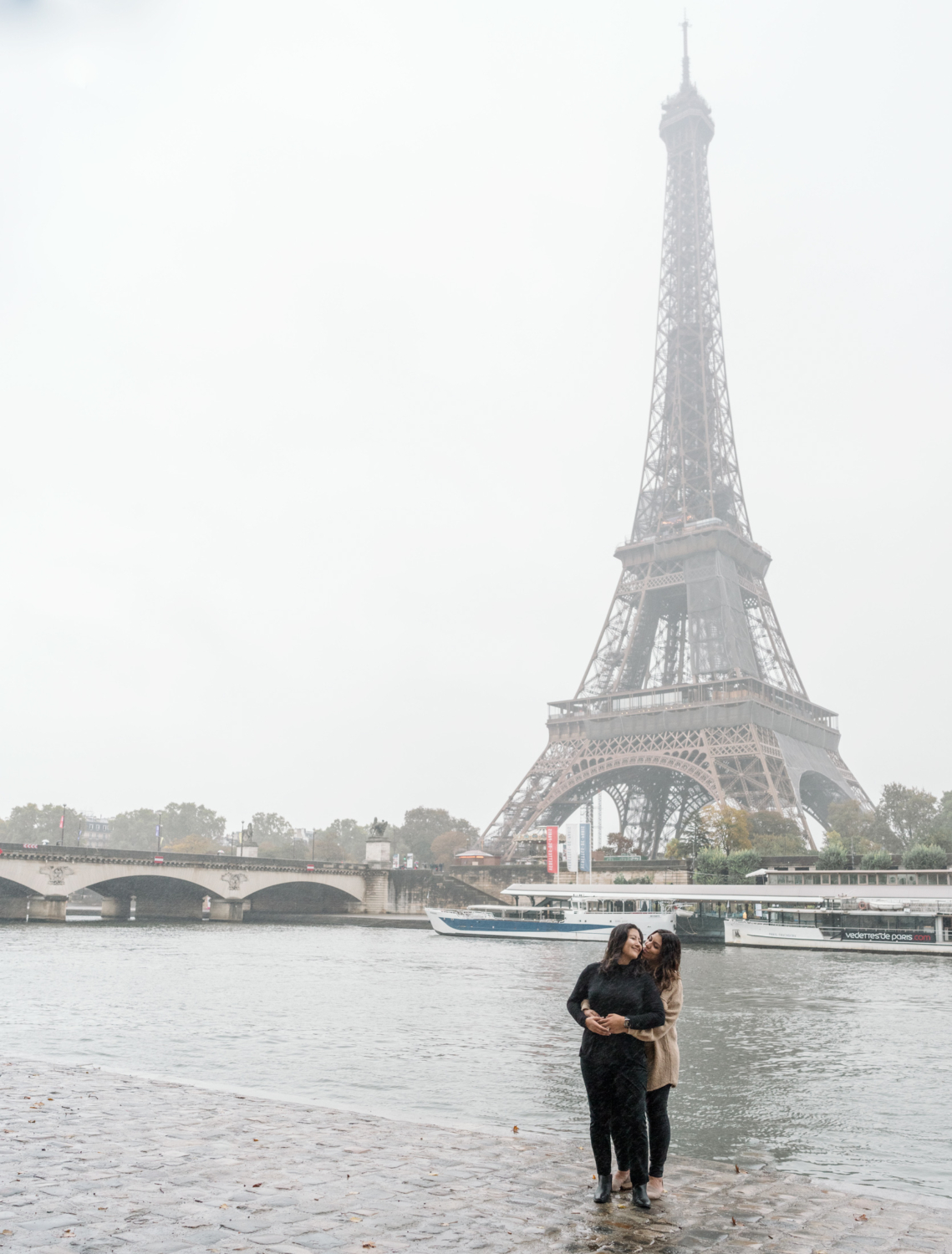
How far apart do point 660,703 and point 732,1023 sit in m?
67.2

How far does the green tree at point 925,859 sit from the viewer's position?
7081 centimetres

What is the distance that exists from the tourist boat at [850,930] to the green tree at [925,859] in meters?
11.1

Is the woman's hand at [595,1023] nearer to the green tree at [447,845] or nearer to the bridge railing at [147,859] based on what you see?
the bridge railing at [147,859]

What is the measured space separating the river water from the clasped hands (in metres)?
4.24

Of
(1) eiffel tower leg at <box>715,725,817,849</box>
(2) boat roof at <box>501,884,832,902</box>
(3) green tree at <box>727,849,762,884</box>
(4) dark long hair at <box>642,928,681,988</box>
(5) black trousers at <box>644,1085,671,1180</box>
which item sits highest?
(1) eiffel tower leg at <box>715,725,817,849</box>

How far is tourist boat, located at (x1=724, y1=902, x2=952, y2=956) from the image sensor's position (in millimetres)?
55688

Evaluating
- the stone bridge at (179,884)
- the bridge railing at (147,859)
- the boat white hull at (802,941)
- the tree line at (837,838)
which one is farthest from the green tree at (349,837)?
the boat white hull at (802,941)

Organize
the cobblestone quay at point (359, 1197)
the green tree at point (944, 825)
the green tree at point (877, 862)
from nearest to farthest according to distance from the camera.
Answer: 1. the cobblestone quay at point (359, 1197)
2. the green tree at point (877, 862)
3. the green tree at point (944, 825)

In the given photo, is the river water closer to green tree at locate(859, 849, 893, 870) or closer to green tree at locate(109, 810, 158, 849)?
green tree at locate(859, 849, 893, 870)

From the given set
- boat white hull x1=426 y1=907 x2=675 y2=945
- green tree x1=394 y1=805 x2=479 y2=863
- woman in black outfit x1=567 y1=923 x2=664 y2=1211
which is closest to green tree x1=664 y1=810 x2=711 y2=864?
boat white hull x1=426 y1=907 x2=675 y2=945

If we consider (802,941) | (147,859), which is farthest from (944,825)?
(147,859)

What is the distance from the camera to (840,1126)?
13711mm

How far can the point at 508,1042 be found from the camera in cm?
2086

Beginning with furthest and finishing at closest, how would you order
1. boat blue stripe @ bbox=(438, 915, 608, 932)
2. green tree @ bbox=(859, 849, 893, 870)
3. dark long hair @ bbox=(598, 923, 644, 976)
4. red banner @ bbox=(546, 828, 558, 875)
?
red banner @ bbox=(546, 828, 558, 875)
green tree @ bbox=(859, 849, 893, 870)
boat blue stripe @ bbox=(438, 915, 608, 932)
dark long hair @ bbox=(598, 923, 644, 976)
